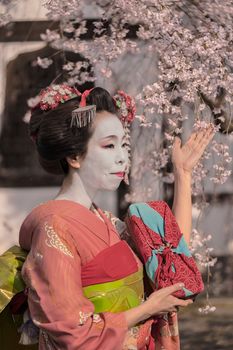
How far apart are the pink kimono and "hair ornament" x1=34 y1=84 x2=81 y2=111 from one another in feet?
1.30

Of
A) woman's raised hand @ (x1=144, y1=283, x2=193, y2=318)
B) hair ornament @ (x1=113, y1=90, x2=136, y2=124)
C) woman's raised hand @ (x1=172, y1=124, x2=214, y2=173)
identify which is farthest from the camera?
woman's raised hand @ (x1=172, y1=124, x2=214, y2=173)

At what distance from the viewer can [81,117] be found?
3.14 meters

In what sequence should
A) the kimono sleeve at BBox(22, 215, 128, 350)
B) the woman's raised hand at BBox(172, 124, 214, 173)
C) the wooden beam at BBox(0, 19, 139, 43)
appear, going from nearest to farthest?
the kimono sleeve at BBox(22, 215, 128, 350) → the woman's raised hand at BBox(172, 124, 214, 173) → the wooden beam at BBox(0, 19, 139, 43)

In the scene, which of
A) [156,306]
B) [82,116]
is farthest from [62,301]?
[82,116]

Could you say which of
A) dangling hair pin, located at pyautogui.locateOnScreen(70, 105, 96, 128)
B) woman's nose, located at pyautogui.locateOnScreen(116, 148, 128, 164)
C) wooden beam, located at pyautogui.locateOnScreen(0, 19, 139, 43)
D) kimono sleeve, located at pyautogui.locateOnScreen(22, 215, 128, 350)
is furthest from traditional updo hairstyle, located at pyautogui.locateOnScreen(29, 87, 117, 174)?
wooden beam, located at pyautogui.locateOnScreen(0, 19, 139, 43)

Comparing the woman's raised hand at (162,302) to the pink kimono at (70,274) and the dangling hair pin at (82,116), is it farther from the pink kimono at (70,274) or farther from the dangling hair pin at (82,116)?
the dangling hair pin at (82,116)

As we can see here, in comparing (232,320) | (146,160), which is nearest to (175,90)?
(146,160)

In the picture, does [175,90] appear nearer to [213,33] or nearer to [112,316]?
[213,33]

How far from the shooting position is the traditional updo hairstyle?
3.15 metres

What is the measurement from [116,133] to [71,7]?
437 cm

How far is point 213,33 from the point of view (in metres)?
7.01

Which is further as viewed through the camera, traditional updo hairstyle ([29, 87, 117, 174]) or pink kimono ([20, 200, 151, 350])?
traditional updo hairstyle ([29, 87, 117, 174])

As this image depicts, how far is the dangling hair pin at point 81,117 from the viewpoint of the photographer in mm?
3141

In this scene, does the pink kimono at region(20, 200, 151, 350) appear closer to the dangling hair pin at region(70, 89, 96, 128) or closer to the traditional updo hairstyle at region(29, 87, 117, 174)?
the traditional updo hairstyle at region(29, 87, 117, 174)
